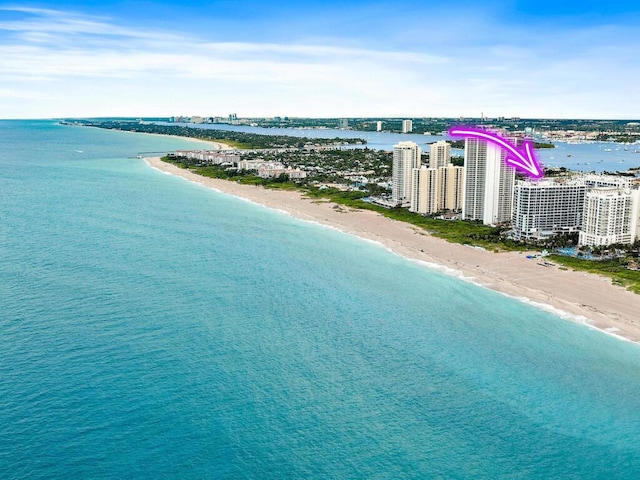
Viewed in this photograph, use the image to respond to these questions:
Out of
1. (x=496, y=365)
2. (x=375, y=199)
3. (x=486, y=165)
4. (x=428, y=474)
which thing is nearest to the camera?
(x=428, y=474)

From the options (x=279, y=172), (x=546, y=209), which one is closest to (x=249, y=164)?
(x=279, y=172)

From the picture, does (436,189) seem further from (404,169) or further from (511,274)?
(511,274)

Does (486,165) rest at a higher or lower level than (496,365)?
higher

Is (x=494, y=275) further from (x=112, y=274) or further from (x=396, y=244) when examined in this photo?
(x=112, y=274)

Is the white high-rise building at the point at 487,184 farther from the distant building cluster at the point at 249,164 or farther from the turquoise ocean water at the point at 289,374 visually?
the distant building cluster at the point at 249,164

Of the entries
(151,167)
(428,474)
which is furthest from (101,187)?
(428,474)

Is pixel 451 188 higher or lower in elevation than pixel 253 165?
lower

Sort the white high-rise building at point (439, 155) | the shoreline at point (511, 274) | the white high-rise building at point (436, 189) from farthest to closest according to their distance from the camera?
the white high-rise building at point (439, 155), the white high-rise building at point (436, 189), the shoreline at point (511, 274)

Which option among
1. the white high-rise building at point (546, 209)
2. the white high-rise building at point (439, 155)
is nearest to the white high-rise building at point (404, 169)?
the white high-rise building at point (439, 155)
